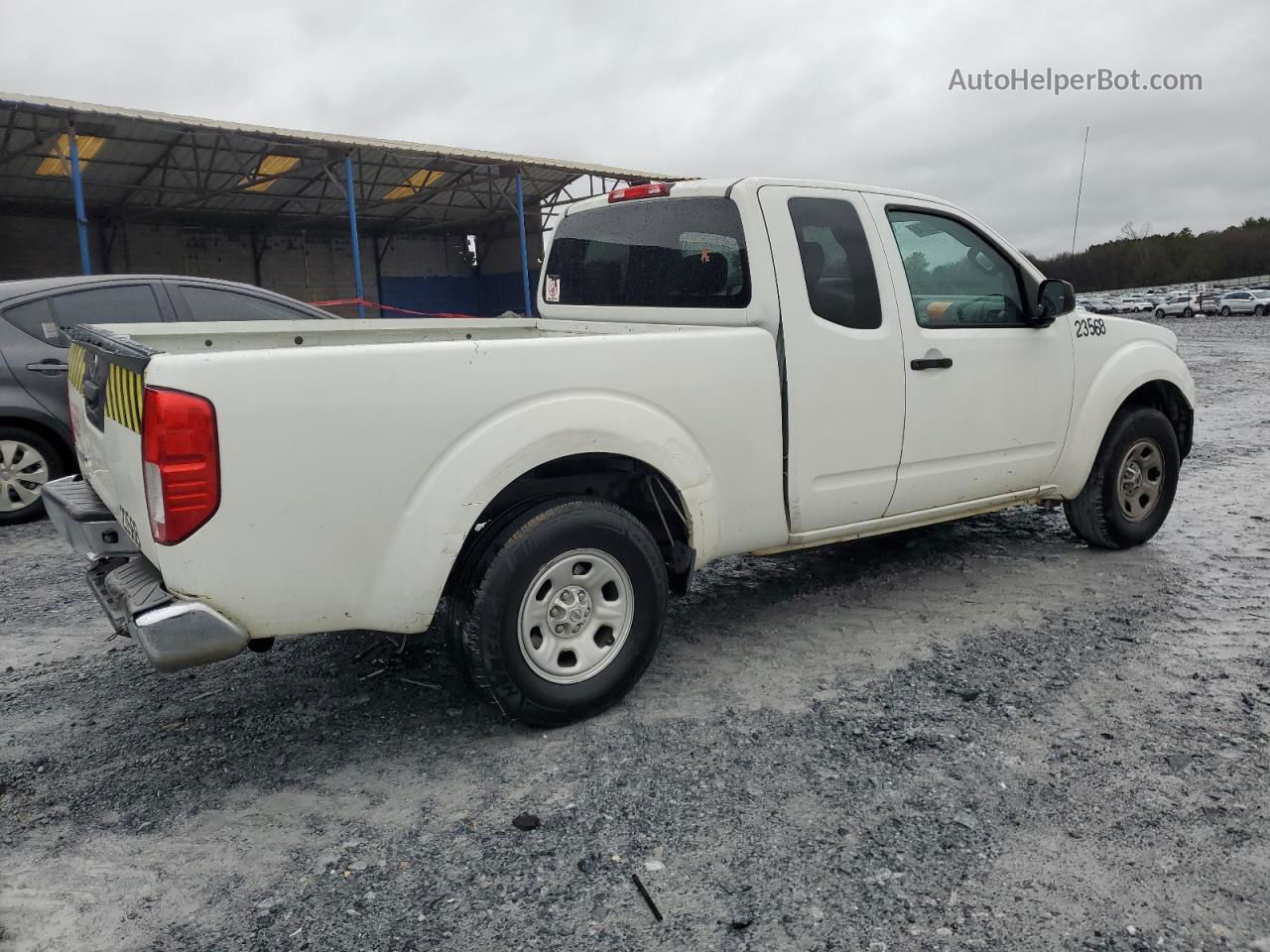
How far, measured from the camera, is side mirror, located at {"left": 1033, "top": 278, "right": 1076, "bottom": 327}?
4297mm

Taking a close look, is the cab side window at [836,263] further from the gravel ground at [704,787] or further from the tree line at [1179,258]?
the tree line at [1179,258]

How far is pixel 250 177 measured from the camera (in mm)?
21516

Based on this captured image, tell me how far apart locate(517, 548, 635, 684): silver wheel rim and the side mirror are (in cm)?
250

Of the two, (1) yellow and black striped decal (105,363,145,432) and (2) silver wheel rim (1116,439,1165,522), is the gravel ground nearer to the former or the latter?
(2) silver wheel rim (1116,439,1165,522)

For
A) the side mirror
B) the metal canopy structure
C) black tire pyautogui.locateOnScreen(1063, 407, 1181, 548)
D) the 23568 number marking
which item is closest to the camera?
the side mirror

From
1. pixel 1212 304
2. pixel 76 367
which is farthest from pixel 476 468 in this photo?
pixel 1212 304

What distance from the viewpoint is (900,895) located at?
2.27m

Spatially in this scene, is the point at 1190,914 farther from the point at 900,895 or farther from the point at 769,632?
the point at 769,632

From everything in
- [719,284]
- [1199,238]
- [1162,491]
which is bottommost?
[1162,491]

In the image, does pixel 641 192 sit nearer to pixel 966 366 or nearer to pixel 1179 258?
pixel 966 366

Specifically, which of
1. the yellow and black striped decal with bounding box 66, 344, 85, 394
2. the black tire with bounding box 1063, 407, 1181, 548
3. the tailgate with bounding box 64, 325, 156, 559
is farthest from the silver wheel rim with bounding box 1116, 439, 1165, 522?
the yellow and black striped decal with bounding box 66, 344, 85, 394

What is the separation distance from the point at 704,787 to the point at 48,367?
5432 millimetres

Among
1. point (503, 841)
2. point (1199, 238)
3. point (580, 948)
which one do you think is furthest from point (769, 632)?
point (1199, 238)

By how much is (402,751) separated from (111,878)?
0.89 metres
